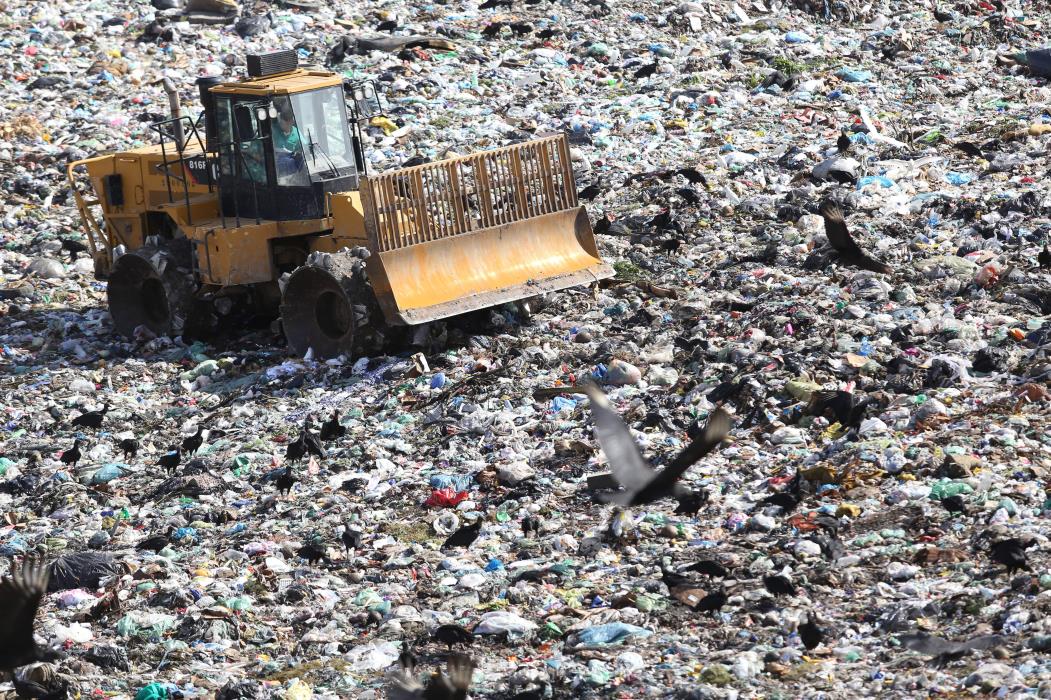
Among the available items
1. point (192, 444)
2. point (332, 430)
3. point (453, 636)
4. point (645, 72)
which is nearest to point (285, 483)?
point (332, 430)

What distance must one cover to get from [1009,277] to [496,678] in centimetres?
510

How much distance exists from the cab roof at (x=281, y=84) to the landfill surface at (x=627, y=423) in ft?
5.40

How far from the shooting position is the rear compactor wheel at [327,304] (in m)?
8.17

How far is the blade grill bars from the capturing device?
809 cm

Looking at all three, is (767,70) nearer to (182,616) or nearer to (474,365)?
(474,365)

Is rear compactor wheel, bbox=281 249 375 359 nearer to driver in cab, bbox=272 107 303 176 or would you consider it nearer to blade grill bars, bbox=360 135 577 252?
blade grill bars, bbox=360 135 577 252

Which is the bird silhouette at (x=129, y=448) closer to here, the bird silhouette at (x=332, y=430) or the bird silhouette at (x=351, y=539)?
the bird silhouette at (x=332, y=430)

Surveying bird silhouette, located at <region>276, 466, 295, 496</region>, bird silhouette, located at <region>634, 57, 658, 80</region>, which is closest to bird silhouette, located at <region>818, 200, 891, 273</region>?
bird silhouette, located at <region>276, 466, 295, 496</region>

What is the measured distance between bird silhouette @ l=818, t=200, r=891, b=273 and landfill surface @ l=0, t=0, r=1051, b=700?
86 millimetres

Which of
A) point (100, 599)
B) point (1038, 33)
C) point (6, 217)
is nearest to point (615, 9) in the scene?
point (1038, 33)

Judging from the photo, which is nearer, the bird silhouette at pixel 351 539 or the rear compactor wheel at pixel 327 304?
the bird silhouette at pixel 351 539

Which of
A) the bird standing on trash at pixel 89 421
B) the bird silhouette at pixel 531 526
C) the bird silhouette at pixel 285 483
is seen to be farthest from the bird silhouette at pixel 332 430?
the bird silhouette at pixel 531 526

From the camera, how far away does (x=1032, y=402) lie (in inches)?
268

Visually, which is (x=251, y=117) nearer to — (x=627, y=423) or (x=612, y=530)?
(x=627, y=423)
